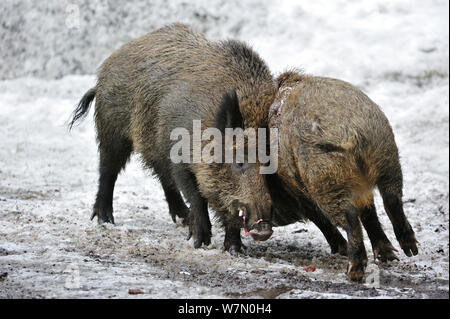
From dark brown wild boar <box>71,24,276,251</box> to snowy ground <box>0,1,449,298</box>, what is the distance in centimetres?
46

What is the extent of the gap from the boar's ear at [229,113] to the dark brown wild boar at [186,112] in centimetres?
1

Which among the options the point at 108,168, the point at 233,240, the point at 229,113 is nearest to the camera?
the point at 229,113

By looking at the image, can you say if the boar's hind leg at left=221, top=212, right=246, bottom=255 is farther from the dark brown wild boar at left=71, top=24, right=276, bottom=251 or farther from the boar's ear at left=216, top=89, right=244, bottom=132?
the boar's ear at left=216, top=89, right=244, bottom=132

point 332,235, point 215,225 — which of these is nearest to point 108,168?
point 215,225

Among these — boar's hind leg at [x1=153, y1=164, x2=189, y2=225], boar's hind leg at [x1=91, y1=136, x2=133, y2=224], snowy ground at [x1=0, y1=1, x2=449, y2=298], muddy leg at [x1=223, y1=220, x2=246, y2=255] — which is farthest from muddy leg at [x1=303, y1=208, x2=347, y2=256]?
boar's hind leg at [x1=91, y1=136, x2=133, y2=224]

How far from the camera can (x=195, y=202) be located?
23.0ft

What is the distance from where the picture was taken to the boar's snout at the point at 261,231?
578cm

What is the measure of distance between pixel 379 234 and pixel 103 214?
3.73 meters

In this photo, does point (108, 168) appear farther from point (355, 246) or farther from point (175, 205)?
point (355, 246)

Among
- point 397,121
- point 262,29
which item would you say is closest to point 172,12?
point 262,29

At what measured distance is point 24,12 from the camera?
1465 centimetres

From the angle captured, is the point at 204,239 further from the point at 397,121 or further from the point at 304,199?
the point at 397,121

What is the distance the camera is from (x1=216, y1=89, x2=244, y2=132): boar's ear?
6.21 m

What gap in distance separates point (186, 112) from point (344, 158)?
2.16 metres
